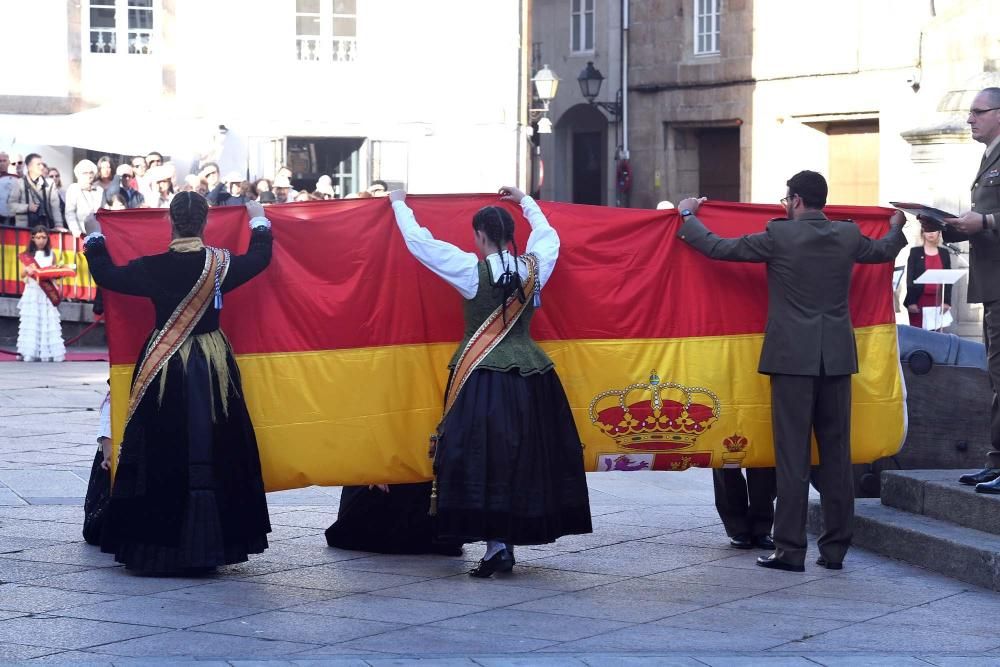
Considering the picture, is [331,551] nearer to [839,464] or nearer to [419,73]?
[839,464]

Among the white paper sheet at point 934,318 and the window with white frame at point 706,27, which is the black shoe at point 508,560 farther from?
the window with white frame at point 706,27

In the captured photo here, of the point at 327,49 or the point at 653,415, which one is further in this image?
the point at 327,49

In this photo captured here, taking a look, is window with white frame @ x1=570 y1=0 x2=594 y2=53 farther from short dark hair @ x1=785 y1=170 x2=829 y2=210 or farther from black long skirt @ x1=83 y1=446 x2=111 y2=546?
black long skirt @ x1=83 y1=446 x2=111 y2=546

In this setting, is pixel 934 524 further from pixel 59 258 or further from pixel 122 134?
pixel 122 134

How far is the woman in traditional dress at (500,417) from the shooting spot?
7594 millimetres

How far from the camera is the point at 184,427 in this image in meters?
7.67

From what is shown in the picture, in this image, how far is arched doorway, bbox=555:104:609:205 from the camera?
39750 millimetres

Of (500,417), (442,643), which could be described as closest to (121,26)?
(500,417)

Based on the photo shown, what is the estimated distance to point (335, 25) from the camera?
32375 mm

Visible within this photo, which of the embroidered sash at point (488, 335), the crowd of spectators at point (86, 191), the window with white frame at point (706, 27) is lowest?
the embroidered sash at point (488, 335)

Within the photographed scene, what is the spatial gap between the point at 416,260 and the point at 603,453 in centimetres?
132

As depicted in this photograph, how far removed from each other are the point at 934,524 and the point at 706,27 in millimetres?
28361

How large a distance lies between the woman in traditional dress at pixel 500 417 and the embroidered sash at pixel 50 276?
12.0 meters

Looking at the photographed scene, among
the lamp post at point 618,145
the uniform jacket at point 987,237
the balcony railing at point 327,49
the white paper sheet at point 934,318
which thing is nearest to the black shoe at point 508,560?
the uniform jacket at point 987,237
